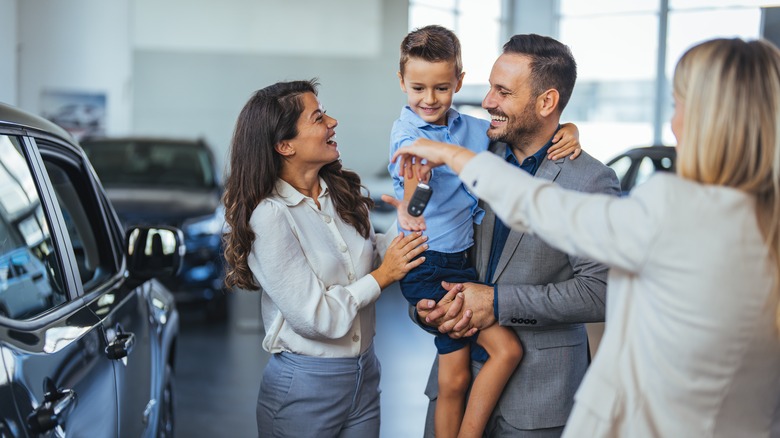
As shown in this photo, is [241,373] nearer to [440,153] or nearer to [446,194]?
[446,194]

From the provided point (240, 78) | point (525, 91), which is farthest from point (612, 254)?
point (240, 78)

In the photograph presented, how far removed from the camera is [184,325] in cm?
817

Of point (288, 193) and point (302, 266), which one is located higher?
point (288, 193)

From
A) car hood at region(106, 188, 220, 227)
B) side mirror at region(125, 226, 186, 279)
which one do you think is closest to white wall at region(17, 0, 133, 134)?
car hood at region(106, 188, 220, 227)

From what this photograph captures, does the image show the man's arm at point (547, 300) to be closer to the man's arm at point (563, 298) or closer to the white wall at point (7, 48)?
the man's arm at point (563, 298)

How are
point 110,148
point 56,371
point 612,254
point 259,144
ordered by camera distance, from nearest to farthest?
point 612,254, point 56,371, point 259,144, point 110,148

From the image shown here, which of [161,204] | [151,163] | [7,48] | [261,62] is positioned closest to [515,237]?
[161,204]

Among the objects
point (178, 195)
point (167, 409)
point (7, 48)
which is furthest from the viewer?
point (7, 48)

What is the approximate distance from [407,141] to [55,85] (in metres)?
10.2

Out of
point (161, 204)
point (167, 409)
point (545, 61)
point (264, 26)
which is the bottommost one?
point (167, 409)

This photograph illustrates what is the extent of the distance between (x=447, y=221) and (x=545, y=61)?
520 millimetres

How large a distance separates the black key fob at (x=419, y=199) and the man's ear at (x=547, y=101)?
1.35 feet

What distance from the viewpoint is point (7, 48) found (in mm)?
10367

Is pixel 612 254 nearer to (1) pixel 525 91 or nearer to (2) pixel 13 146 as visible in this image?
(1) pixel 525 91
